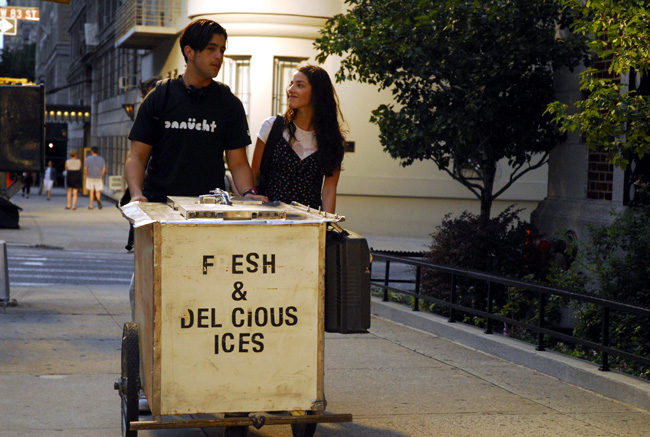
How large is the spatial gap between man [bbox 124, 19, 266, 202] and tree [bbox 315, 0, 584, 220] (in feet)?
16.4

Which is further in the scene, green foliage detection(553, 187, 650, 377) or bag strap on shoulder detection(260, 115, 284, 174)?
green foliage detection(553, 187, 650, 377)

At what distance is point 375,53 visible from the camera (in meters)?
10.8

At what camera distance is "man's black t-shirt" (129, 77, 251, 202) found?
5.38 meters

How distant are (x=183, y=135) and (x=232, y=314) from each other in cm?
137

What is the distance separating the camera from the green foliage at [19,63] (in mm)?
87094

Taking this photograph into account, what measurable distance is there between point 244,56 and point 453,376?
60.5 ft

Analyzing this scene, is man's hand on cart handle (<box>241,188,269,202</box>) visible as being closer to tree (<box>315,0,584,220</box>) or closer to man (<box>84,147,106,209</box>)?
tree (<box>315,0,584,220</box>)

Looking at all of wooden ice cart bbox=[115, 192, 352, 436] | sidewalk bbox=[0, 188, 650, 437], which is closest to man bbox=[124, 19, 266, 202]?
wooden ice cart bbox=[115, 192, 352, 436]

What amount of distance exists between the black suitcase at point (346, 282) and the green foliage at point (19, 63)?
8169 cm

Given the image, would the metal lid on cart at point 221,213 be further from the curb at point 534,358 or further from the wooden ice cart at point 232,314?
the curb at point 534,358

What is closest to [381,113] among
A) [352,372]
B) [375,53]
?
[375,53]


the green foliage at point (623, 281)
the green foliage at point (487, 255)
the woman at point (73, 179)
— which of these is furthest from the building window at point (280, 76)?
the green foliage at point (623, 281)

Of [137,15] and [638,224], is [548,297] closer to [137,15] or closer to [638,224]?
[638,224]

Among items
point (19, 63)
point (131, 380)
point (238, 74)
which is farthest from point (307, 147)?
point (19, 63)
